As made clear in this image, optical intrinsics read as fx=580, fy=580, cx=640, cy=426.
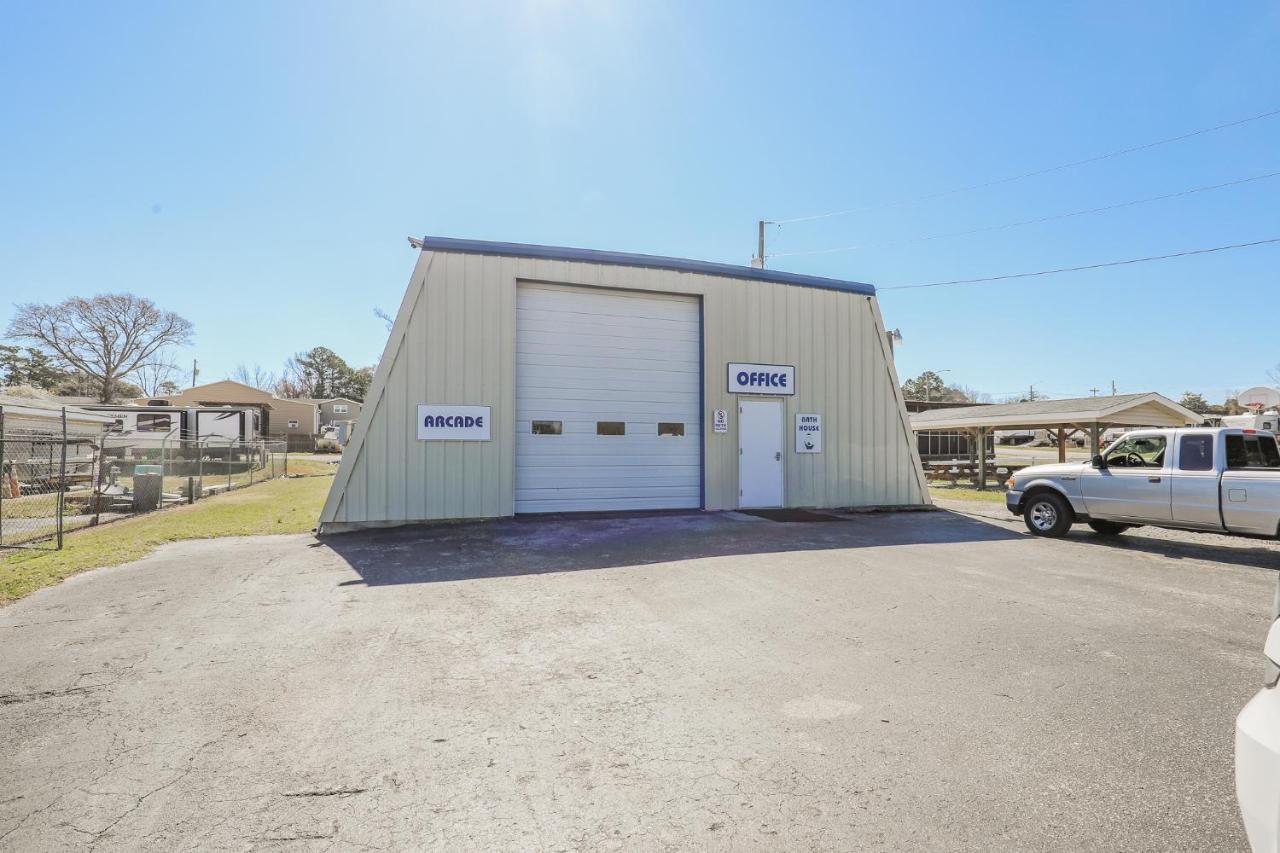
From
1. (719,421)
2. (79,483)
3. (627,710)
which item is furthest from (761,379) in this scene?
(79,483)

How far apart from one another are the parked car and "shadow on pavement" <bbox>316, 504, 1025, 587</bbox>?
19.4 feet

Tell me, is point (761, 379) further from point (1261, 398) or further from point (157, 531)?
point (1261, 398)

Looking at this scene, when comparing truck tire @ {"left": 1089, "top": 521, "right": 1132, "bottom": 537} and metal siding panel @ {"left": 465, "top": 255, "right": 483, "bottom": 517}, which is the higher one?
metal siding panel @ {"left": 465, "top": 255, "right": 483, "bottom": 517}

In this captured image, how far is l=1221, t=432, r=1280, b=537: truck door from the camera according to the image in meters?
7.69

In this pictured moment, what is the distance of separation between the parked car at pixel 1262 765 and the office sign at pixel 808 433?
1161cm

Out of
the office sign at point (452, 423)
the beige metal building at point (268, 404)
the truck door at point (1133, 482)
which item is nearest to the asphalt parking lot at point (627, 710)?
the truck door at point (1133, 482)

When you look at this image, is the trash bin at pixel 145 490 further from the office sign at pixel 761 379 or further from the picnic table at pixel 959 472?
the picnic table at pixel 959 472

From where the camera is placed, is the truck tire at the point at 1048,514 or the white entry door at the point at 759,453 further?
the white entry door at the point at 759,453

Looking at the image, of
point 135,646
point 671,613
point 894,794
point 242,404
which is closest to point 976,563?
point 671,613

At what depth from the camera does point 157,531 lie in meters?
10.2

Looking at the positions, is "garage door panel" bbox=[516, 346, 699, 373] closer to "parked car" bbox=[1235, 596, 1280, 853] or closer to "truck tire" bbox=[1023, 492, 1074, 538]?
"truck tire" bbox=[1023, 492, 1074, 538]

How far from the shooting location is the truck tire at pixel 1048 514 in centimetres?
974

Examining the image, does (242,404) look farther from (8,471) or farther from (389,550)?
(389,550)

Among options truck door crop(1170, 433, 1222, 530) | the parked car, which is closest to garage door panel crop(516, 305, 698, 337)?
truck door crop(1170, 433, 1222, 530)
